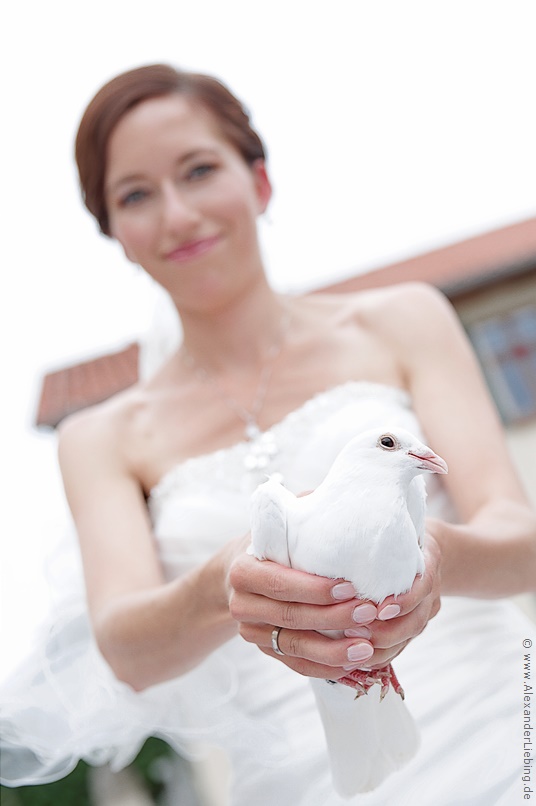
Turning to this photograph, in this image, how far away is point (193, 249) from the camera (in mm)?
2029

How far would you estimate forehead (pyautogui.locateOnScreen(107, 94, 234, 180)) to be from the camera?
2025 millimetres

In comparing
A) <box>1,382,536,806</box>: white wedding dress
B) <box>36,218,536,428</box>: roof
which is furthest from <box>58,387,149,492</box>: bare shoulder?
<box>36,218,536,428</box>: roof

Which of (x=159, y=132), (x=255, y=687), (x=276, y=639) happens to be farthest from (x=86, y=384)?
(x=276, y=639)

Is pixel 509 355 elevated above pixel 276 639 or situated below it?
below

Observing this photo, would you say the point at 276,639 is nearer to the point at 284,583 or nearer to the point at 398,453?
the point at 284,583

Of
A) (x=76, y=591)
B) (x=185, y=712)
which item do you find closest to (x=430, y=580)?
(x=185, y=712)

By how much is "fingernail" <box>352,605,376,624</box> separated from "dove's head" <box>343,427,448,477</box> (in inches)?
7.5

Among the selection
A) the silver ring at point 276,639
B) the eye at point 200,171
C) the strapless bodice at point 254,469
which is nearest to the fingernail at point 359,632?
the silver ring at point 276,639

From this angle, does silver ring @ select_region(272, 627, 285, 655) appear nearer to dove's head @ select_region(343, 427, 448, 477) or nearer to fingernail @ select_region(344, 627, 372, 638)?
fingernail @ select_region(344, 627, 372, 638)

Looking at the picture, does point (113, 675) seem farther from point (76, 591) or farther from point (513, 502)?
point (513, 502)

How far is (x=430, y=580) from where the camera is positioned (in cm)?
129

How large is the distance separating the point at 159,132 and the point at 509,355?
9.25 m

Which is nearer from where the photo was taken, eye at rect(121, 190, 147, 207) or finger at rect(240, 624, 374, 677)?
finger at rect(240, 624, 374, 677)

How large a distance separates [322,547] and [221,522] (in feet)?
2.85
